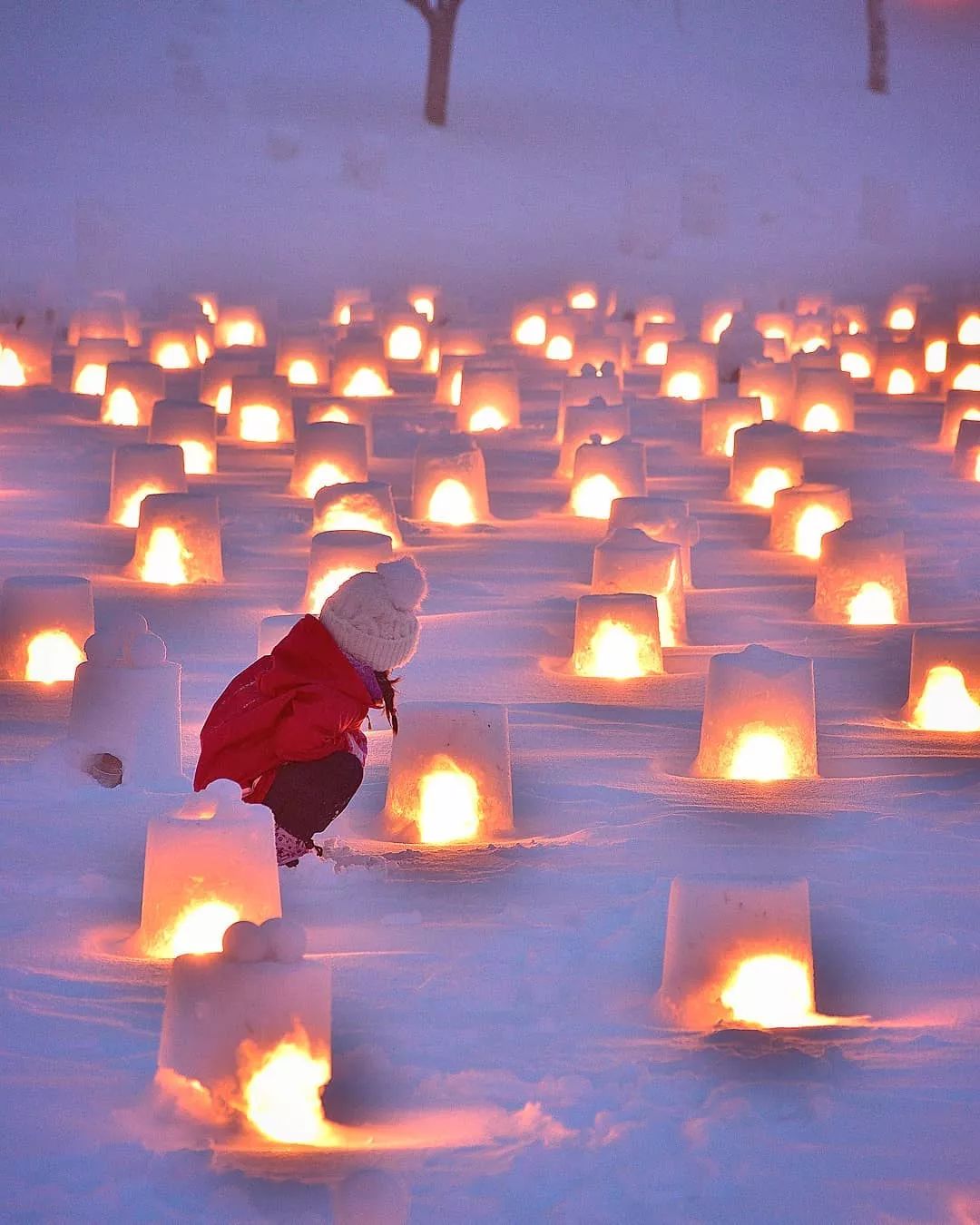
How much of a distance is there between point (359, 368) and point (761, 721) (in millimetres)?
9120

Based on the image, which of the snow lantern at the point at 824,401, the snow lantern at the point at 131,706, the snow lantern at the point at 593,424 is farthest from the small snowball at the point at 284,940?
the snow lantern at the point at 824,401

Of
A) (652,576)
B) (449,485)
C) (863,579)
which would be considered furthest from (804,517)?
(652,576)

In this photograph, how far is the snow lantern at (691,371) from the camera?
620 inches

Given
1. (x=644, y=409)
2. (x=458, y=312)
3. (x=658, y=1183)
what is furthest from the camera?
(x=458, y=312)

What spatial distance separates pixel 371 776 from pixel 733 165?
732 inches

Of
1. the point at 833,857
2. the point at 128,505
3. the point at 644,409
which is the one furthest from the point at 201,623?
the point at 644,409

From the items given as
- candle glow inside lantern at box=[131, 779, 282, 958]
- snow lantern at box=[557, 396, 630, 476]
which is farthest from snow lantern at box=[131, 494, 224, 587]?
candle glow inside lantern at box=[131, 779, 282, 958]

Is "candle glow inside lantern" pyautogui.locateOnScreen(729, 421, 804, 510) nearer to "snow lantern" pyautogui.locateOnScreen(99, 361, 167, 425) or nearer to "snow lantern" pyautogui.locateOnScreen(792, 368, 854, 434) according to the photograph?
"snow lantern" pyautogui.locateOnScreen(792, 368, 854, 434)

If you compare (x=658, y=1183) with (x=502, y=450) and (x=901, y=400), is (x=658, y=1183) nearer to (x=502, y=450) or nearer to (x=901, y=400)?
(x=502, y=450)

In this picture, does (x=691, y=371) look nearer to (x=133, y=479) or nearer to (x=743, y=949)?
(x=133, y=479)

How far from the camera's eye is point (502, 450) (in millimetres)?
13320

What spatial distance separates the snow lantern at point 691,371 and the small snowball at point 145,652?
9621 millimetres

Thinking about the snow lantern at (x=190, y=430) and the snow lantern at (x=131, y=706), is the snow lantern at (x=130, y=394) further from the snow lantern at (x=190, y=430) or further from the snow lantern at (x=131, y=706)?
the snow lantern at (x=131, y=706)

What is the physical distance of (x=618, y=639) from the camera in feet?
26.3
